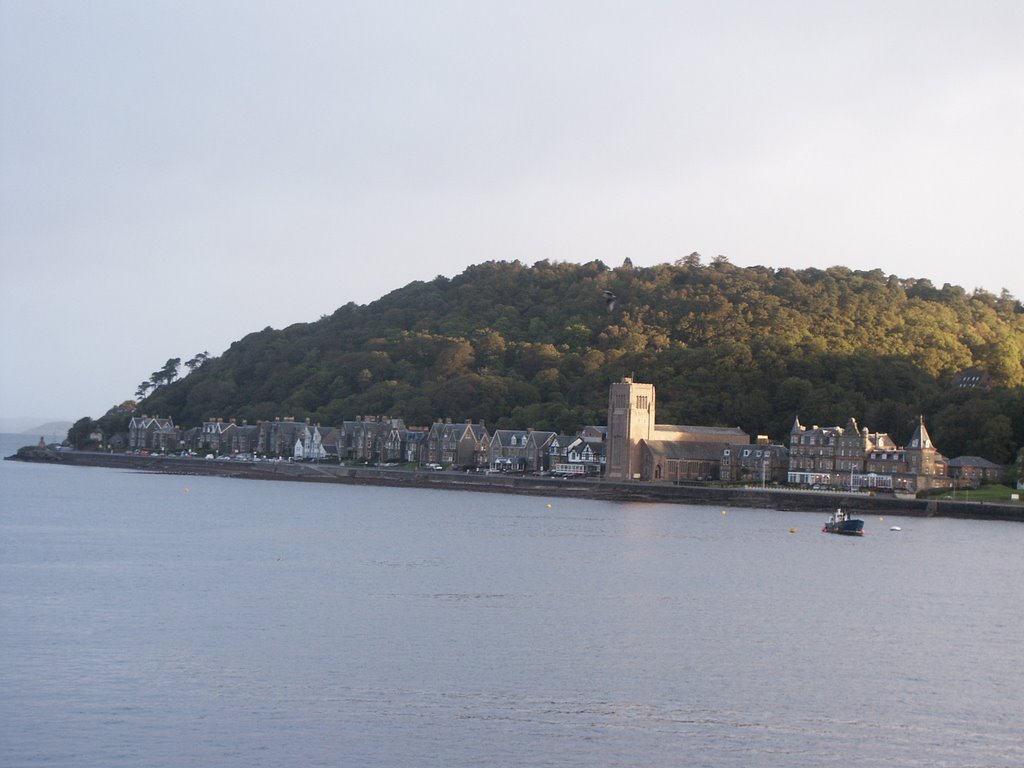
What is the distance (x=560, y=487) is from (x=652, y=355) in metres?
26.6

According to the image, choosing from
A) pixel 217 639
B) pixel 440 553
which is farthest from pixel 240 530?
pixel 217 639

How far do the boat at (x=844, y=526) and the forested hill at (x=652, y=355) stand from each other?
2559 cm

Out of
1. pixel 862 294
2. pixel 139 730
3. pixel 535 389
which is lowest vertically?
pixel 139 730

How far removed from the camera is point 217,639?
28.5 metres

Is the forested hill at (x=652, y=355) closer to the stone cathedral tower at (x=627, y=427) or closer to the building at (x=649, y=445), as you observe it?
the building at (x=649, y=445)

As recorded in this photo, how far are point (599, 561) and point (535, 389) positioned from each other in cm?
7409

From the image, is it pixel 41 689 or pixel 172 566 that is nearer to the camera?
pixel 41 689

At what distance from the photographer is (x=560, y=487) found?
310 feet

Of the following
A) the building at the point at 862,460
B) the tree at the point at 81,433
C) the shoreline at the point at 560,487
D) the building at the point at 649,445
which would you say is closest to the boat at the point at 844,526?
the shoreline at the point at 560,487

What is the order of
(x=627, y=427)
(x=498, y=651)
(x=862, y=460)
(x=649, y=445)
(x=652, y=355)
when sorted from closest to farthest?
(x=498, y=651), (x=862, y=460), (x=649, y=445), (x=627, y=427), (x=652, y=355)

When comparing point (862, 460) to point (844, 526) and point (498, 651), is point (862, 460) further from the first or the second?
point (498, 651)

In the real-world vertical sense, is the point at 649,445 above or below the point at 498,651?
above

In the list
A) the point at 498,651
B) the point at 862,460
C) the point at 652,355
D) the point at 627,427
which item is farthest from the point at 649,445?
the point at 498,651

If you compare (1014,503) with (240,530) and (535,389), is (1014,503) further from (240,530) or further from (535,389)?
(535,389)
